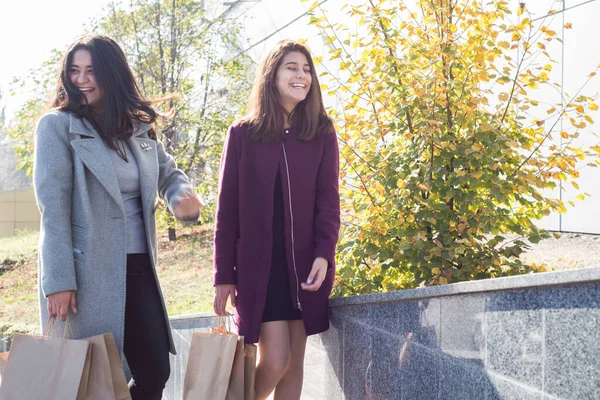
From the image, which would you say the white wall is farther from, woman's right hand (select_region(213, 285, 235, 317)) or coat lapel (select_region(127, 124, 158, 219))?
woman's right hand (select_region(213, 285, 235, 317))

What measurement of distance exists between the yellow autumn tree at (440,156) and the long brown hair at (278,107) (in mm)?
662

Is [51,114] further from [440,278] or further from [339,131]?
[440,278]

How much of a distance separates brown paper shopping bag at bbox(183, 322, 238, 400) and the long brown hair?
1.01m

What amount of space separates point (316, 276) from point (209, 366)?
666 mm

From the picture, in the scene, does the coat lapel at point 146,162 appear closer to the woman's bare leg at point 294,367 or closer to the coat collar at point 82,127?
the coat collar at point 82,127

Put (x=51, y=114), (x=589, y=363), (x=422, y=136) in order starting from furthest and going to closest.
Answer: (x=422, y=136)
(x=51, y=114)
(x=589, y=363)

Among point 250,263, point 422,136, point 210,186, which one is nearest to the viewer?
point 250,263

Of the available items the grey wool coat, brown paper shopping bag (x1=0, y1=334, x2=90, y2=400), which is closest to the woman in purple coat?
the grey wool coat

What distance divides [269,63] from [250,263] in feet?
3.34

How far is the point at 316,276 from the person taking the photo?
3832mm

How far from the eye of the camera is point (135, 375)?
3.59 m

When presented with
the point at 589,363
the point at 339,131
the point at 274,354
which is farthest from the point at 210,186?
the point at 589,363

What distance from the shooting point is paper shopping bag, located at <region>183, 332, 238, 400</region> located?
357 cm

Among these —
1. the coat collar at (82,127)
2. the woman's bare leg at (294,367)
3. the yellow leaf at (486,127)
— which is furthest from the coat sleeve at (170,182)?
the yellow leaf at (486,127)
